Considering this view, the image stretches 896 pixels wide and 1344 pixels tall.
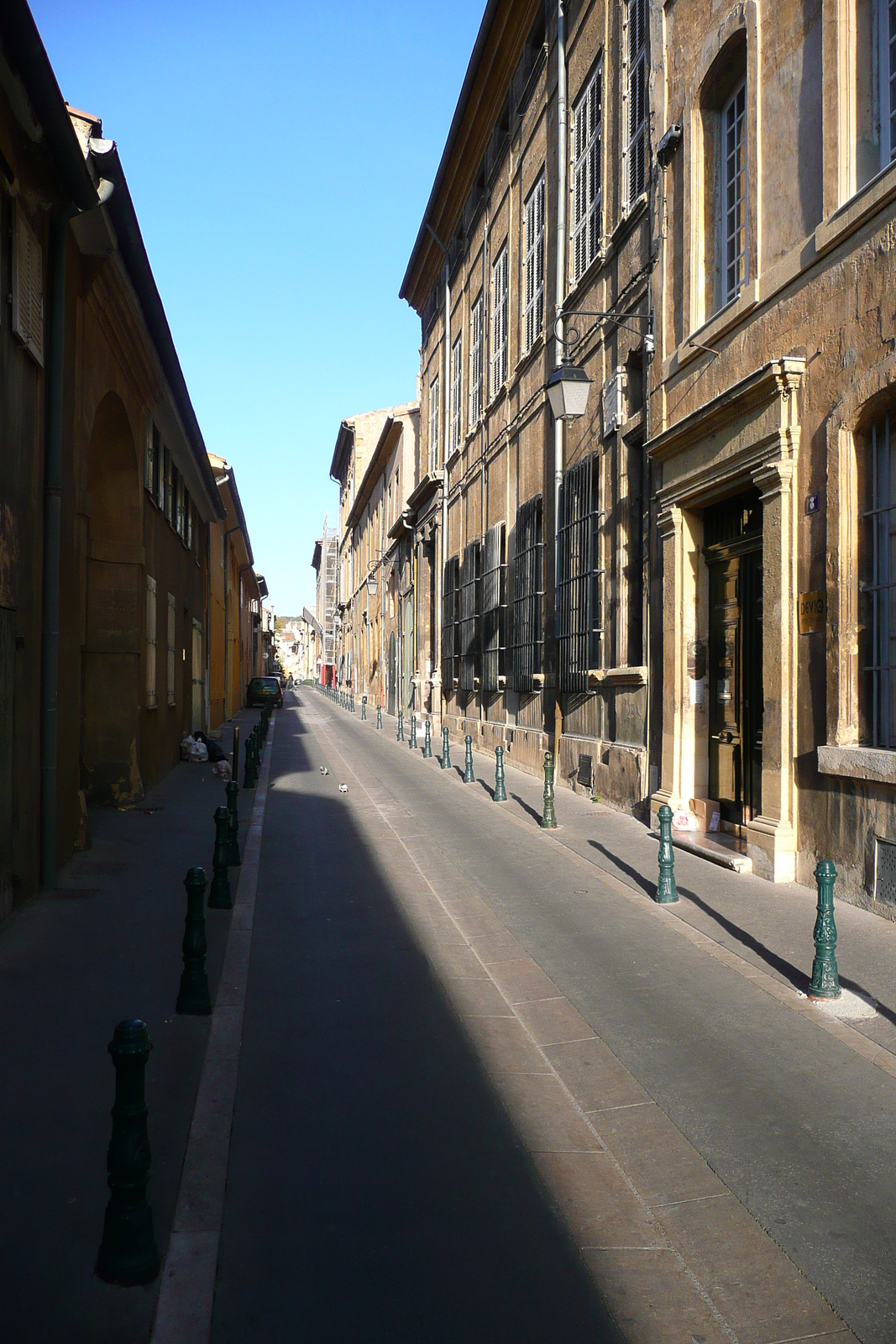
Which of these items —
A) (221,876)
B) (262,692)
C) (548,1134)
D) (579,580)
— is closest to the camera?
(548,1134)

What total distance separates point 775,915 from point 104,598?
9.26 metres

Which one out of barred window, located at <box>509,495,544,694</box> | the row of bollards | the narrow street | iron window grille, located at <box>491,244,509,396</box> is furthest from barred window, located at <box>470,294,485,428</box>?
the row of bollards

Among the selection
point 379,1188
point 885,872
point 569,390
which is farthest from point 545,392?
point 379,1188

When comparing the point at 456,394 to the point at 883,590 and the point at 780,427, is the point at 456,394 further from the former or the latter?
the point at 883,590

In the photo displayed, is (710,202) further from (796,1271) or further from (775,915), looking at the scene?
(796,1271)

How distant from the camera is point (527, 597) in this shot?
61.3ft

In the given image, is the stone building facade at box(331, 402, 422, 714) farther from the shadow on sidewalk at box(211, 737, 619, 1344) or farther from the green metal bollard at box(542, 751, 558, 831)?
the shadow on sidewalk at box(211, 737, 619, 1344)

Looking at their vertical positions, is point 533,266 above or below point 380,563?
above

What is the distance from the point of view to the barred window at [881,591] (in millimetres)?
7906

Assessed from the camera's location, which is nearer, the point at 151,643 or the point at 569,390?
the point at 569,390

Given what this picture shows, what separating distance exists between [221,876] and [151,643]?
7.44 m

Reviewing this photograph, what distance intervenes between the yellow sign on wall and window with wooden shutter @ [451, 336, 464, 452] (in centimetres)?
1870

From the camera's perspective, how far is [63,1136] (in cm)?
421

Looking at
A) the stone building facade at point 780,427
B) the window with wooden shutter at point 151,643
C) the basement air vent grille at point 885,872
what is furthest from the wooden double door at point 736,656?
the window with wooden shutter at point 151,643
